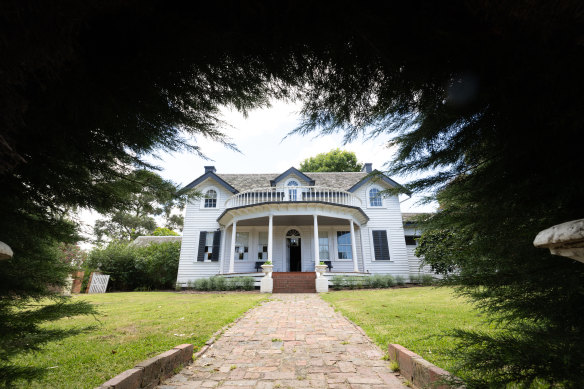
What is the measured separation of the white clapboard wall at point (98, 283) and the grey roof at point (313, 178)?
956 cm

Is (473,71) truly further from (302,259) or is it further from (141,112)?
(302,259)

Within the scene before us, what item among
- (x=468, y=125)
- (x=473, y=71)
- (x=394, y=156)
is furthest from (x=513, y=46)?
(x=394, y=156)

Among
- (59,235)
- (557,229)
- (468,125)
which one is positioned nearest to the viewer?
(557,229)

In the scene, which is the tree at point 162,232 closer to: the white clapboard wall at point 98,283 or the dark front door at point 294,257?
the white clapboard wall at point 98,283

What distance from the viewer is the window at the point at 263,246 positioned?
16.4m

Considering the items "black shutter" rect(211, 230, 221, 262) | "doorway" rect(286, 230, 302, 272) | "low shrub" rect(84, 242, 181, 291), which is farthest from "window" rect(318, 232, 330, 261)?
"low shrub" rect(84, 242, 181, 291)

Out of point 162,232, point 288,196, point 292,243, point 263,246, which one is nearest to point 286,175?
point 288,196

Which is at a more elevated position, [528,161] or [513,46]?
[513,46]

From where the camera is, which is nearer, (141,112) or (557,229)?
(557,229)

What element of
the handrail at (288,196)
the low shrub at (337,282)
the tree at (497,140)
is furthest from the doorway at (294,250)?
the tree at (497,140)

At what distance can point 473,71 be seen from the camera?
134 cm

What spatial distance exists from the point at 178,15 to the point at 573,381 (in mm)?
2286

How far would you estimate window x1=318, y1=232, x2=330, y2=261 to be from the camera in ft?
53.3

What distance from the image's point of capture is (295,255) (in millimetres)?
17203
